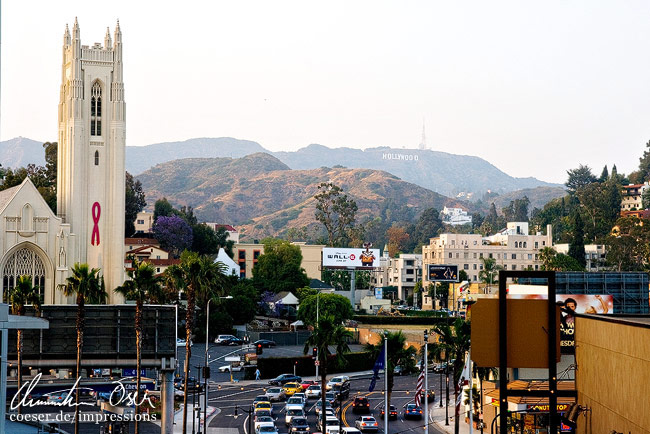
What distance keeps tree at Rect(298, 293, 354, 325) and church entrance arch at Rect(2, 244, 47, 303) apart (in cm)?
3765

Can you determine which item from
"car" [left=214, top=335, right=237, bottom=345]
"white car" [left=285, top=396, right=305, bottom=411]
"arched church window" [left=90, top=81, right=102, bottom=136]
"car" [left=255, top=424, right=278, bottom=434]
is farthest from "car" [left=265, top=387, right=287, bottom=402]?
"arched church window" [left=90, top=81, right=102, bottom=136]

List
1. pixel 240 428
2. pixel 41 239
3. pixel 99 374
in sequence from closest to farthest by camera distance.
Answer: pixel 240 428, pixel 99 374, pixel 41 239

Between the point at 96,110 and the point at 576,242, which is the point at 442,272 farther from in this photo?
the point at 96,110

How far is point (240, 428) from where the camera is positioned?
71.0m

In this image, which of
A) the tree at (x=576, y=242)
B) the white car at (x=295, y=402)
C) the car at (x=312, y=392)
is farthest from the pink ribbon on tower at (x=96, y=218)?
the tree at (x=576, y=242)

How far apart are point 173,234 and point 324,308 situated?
5319 cm

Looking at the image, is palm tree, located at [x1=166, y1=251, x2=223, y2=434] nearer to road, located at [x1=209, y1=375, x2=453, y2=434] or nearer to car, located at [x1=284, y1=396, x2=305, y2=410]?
road, located at [x1=209, y1=375, x2=453, y2=434]

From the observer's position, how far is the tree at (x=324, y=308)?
428 ft

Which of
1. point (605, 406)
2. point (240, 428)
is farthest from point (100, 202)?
point (605, 406)

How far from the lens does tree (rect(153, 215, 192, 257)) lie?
576 feet

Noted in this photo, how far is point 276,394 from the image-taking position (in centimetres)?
8638

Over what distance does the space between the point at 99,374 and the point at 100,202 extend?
23.3 meters

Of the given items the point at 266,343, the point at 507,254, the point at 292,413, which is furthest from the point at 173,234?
the point at 292,413

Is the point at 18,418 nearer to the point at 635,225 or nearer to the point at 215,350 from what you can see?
the point at 215,350
